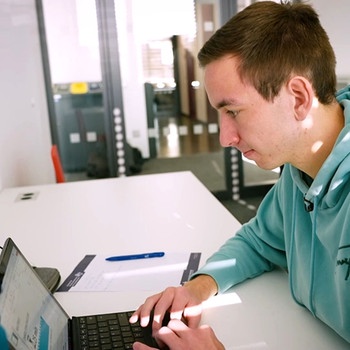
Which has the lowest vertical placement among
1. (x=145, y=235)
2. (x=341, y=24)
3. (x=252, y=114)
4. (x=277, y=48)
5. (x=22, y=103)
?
(x=145, y=235)

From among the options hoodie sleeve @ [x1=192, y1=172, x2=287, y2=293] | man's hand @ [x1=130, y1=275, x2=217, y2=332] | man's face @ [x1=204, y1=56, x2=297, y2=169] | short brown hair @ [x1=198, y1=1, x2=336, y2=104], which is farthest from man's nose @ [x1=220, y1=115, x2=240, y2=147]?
man's hand @ [x1=130, y1=275, x2=217, y2=332]

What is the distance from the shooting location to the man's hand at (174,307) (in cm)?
95

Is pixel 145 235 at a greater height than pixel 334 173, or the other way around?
pixel 334 173

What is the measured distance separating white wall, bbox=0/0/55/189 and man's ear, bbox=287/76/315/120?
2.09 metres

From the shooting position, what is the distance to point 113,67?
3863 mm

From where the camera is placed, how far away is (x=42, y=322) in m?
0.81

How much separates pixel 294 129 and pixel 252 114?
0.09 metres

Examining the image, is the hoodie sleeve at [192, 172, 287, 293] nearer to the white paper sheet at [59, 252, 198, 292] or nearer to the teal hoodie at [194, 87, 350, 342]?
the teal hoodie at [194, 87, 350, 342]

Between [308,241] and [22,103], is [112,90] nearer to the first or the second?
[22,103]

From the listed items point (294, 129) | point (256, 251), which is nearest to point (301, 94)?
point (294, 129)

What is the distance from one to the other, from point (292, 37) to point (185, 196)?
1.22m

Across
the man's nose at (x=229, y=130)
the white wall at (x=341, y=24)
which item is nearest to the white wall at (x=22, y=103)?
the man's nose at (x=229, y=130)

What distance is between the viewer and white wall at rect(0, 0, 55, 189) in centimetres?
293

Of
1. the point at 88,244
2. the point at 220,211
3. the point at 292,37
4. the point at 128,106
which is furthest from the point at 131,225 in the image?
the point at 128,106
